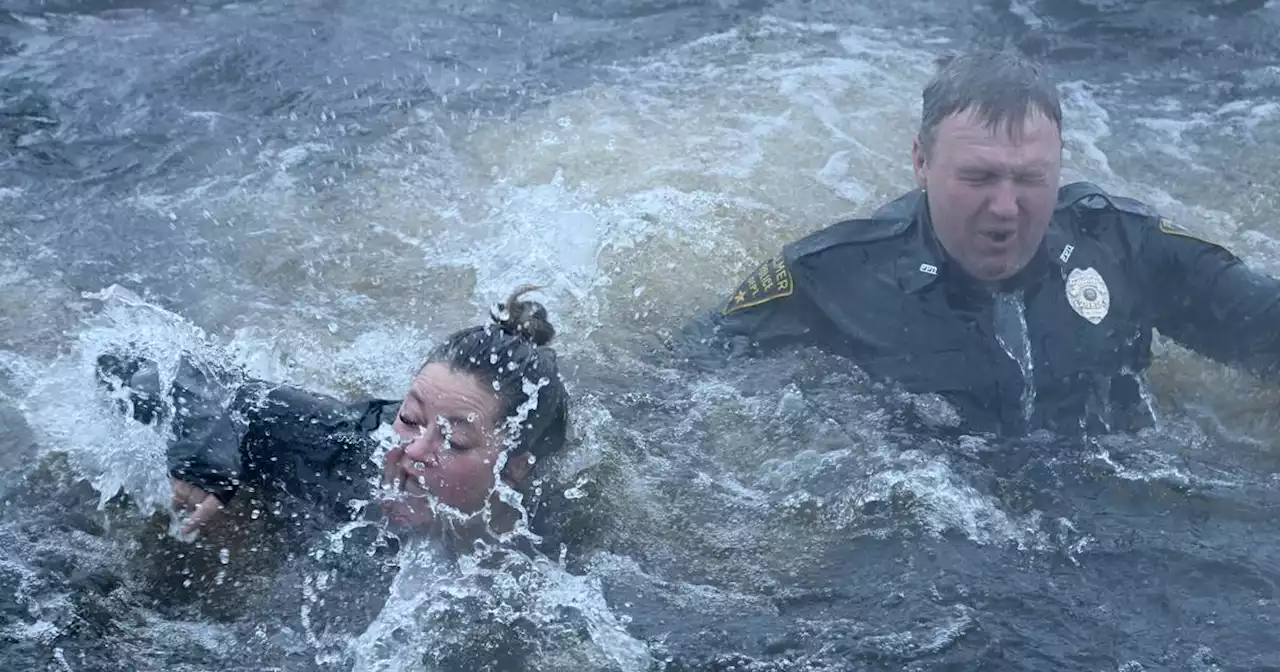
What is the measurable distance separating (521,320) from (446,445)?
0.46 meters

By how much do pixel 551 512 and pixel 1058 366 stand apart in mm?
1742

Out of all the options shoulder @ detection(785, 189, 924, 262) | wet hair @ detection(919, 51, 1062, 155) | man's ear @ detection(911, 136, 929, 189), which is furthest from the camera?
shoulder @ detection(785, 189, 924, 262)

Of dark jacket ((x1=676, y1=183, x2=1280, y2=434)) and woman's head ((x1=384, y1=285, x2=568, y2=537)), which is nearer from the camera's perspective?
woman's head ((x1=384, y1=285, x2=568, y2=537))

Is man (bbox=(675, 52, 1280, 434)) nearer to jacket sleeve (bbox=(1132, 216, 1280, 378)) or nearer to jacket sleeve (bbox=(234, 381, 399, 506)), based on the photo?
jacket sleeve (bbox=(1132, 216, 1280, 378))

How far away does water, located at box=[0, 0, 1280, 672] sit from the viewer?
3.74 metres

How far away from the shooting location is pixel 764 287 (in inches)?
184

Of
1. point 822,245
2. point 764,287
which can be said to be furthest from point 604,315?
point 822,245

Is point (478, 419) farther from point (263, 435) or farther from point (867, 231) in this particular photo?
point (867, 231)

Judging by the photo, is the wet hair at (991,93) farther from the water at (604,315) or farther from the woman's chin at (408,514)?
the woman's chin at (408,514)

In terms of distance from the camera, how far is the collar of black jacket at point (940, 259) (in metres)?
4.33

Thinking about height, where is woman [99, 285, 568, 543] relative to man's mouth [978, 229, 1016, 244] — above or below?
below

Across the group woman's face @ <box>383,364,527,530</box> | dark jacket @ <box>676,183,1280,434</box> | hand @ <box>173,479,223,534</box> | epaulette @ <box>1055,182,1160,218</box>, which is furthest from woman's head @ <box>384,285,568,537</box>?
epaulette @ <box>1055,182,1160,218</box>

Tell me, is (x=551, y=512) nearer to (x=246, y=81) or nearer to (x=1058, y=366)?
(x=1058, y=366)

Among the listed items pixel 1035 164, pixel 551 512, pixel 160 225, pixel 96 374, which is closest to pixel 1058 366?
pixel 1035 164
